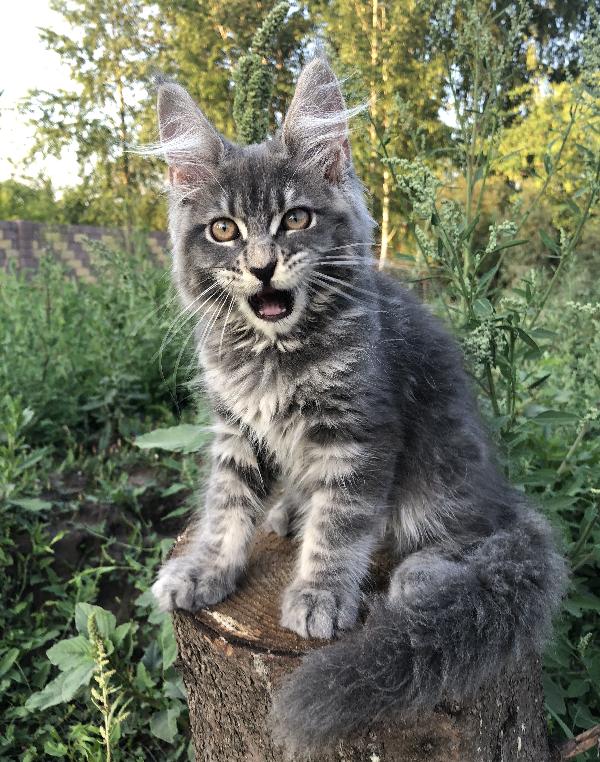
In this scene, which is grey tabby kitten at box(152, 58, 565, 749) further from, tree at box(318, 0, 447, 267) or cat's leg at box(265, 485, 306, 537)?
tree at box(318, 0, 447, 267)

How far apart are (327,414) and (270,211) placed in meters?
0.49

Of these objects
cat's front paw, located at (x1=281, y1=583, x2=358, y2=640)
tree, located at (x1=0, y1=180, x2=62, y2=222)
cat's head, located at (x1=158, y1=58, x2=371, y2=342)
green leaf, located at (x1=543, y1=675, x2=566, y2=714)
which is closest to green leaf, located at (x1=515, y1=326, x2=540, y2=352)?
cat's head, located at (x1=158, y1=58, x2=371, y2=342)

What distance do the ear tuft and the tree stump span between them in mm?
1056

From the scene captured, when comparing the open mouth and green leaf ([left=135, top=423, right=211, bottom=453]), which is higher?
the open mouth

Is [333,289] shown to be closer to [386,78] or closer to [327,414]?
[327,414]

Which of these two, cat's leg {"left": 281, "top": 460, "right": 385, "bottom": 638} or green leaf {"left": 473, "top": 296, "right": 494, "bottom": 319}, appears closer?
cat's leg {"left": 281, "top": 460, "right": 385, "bottom": 638}

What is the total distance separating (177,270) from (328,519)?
0.73m

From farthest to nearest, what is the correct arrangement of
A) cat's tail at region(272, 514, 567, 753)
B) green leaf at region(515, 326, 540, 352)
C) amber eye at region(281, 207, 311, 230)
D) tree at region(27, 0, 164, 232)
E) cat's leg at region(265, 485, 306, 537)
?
tree at region(27, 0, 164, 232) → cat's leg at region(265, 485, 306, 537) → green leaf at region(515, 326, 540, 352) → amber eye at region(281, 207, 311, 230) → cat's tail at region(272, 514, 567, 753)

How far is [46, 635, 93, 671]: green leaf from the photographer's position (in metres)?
1.77

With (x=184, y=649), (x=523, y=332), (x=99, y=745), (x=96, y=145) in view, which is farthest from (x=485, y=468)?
(x=96, y=145)

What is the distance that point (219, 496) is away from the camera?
166 cm

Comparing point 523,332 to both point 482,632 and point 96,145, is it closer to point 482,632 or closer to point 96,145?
point 482,632

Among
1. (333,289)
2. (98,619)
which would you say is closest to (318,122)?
(333,289)

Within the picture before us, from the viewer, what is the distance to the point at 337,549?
1.44m
